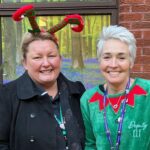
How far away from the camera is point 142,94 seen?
283 cm

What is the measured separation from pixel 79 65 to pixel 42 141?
177 cm

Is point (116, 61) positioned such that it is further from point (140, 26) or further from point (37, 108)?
point (140, 26)

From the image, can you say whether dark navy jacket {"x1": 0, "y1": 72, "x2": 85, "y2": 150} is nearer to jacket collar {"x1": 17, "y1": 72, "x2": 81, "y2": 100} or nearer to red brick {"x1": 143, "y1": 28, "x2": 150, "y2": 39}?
jacket collar {"x1": 17, "y1": 72, "x2": 81, "y2": 100}

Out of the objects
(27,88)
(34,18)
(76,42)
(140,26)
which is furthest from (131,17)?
(27,88)

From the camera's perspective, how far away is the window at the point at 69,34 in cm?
441

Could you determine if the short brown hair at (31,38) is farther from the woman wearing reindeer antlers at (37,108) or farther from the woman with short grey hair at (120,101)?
the woman with short grey hair at (120,101)

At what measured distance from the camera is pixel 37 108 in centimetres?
299

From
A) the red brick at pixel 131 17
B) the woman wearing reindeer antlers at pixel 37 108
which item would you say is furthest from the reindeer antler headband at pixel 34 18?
the red brick at pixel 131 17

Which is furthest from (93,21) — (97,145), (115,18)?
(97,145)

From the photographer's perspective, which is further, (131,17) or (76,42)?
(76,42)

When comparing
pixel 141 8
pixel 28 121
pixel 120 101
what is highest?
pixel 141 8

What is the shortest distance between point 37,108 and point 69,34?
5.63ft

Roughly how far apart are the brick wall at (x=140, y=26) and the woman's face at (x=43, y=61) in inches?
54.9

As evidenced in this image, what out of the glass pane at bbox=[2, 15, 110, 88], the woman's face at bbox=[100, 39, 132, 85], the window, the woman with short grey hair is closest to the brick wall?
the window
